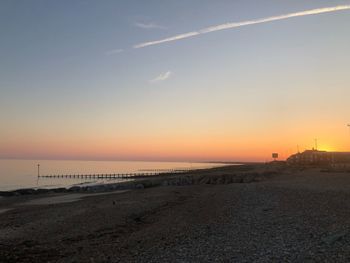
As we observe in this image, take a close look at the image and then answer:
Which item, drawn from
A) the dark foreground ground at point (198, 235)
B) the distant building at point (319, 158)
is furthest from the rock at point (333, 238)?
the distant building at point (319, 158)

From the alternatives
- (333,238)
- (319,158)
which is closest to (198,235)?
(333,238)

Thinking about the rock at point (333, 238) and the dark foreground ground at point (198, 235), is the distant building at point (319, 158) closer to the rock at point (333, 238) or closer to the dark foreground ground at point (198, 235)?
the dark foreground ground at point (198, 235)

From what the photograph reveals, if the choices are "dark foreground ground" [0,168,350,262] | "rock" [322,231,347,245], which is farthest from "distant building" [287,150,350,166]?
"rock" [322,231,347,245]

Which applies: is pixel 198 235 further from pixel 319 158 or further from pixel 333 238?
pixel 319 158

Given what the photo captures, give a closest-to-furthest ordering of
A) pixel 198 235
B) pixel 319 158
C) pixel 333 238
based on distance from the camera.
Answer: pixel 333 238, pixel 198 235, pixel 319 158

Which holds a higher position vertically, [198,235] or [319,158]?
[319,158]

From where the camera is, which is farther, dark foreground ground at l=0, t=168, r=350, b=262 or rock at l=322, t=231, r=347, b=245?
rock at l=322, t=231, r=347, b=245

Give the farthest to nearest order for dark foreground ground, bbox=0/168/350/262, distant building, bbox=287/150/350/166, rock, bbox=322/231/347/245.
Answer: distant building, bbox=287/150/350/166, rock, bbox=322/231/347/245, dark foreground ground, bbox=0/168/350/262

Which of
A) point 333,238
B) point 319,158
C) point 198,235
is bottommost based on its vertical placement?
point 198,235

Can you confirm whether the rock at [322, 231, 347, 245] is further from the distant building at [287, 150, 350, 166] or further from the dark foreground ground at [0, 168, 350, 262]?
the distant building at [287, 150, 350, 166]

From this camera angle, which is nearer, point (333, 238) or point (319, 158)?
point (333, 238)

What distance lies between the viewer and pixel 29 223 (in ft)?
69.9

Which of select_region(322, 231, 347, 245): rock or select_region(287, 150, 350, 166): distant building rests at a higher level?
select_region(287, 150, 350, 166): distant building

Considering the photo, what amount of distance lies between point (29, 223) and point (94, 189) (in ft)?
118
